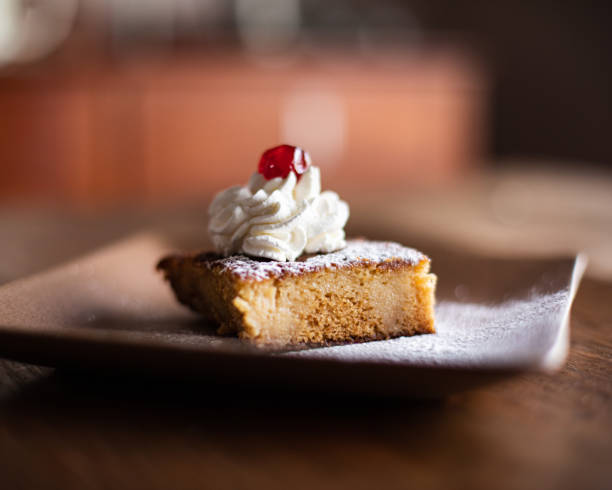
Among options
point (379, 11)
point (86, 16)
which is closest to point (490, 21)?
point (379, 11)

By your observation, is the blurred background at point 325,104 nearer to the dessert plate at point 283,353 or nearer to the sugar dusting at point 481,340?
the dessert plate at point 283,353

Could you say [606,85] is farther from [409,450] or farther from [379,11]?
[409,450]

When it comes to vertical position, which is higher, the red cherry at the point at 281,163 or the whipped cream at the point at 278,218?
the red cherry at the point at 281,163

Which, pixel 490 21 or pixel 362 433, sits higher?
pixel 490 21

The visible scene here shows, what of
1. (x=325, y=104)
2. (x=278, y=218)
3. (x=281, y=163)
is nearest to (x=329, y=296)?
(x=278, y=218)

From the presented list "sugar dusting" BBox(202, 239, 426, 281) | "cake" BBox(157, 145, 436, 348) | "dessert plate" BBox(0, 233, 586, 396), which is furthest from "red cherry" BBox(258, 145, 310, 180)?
"dessert plate" BBox(0, 233, 586, 396)

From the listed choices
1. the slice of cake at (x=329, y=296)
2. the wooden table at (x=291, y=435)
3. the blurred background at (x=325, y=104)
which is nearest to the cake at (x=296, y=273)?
the slice of cake at (x=329, y=296)

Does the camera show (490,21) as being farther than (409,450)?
Yes

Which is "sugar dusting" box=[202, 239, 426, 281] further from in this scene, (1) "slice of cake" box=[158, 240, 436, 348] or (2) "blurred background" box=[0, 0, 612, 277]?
(2) "blurred background" box=[0, 0, 612, 277]
